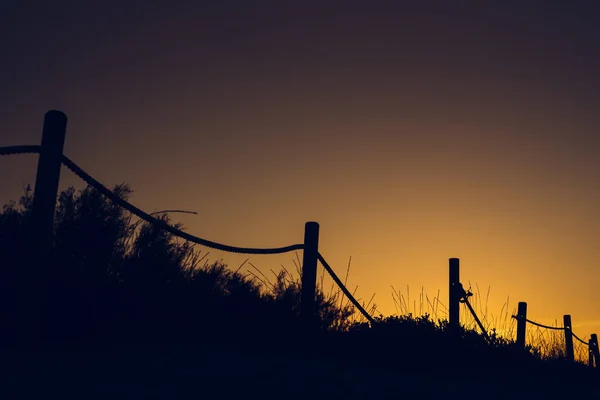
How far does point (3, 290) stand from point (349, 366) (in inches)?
123

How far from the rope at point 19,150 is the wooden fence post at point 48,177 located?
0.05 m

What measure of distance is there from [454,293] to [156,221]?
653cm

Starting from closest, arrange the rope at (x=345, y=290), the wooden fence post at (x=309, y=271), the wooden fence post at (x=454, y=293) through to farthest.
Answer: the wooden fence post at (x=309, y=271) → the rope at (x=345, y=290) → the wooden fence post at (x=454, y=293)

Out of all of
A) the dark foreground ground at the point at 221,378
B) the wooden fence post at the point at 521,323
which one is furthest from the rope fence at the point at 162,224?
the wooden fence post at the point at 521,323

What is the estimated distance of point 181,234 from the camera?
18.7ft

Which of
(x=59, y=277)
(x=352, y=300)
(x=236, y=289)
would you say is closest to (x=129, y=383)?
(x=59, y=277)

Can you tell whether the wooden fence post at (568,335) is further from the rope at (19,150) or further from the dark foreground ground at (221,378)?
the rope at (19,150)

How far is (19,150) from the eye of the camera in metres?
4.61

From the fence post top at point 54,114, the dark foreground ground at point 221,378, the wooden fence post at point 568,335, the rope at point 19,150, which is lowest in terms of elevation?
the dark foreground ground at point 221,378

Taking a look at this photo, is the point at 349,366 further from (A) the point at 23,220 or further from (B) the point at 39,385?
(A) the point at 23,220

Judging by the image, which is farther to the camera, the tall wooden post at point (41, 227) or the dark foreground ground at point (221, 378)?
the tall wooden post at point (41, 227)

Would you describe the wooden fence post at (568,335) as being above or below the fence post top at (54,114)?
below

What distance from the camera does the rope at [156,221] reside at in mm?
4949

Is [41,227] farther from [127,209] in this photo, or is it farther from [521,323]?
[521,323]
